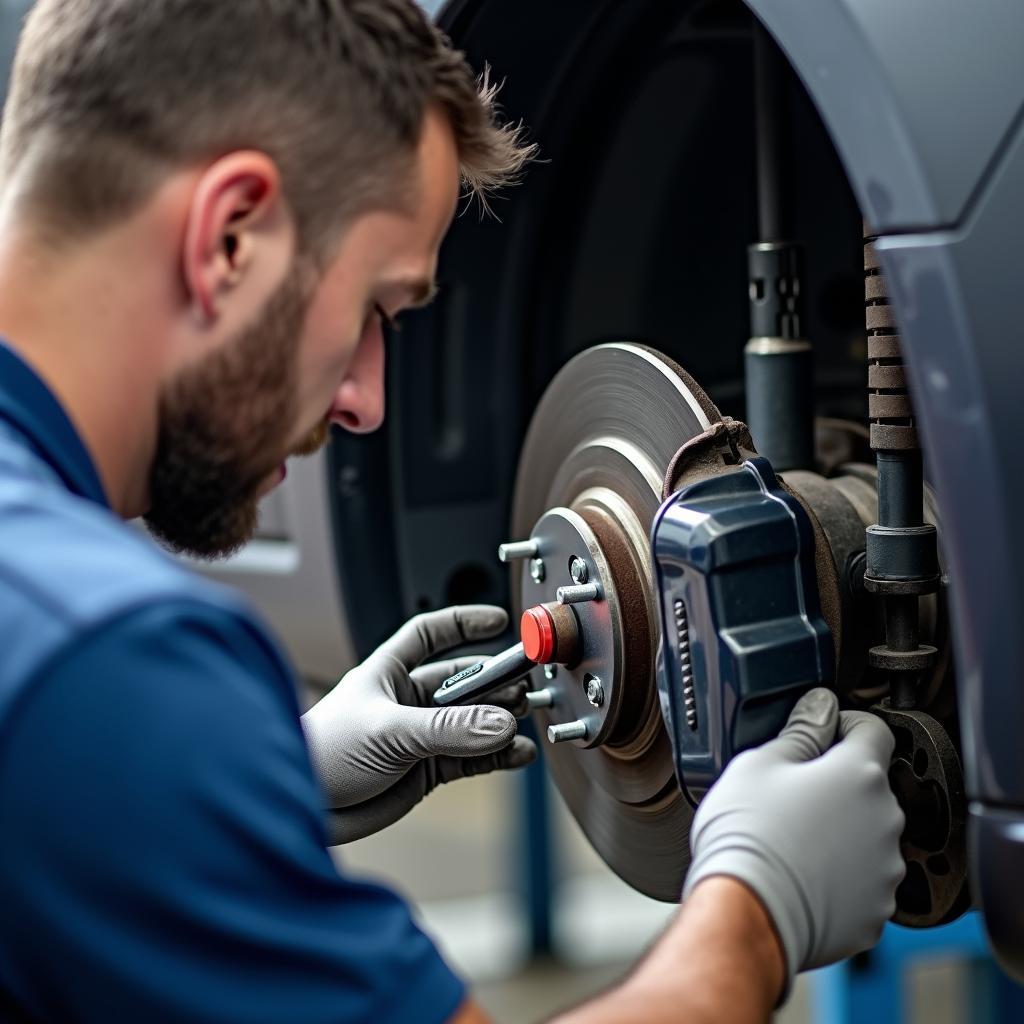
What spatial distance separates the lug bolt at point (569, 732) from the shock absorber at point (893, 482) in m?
0.24

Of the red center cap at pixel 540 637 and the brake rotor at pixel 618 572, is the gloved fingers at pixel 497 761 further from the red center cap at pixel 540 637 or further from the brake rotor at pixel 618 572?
the red center cap at pixel 540 637

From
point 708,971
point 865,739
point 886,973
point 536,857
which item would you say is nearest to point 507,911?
point 536,857

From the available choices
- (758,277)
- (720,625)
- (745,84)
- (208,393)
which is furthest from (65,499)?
(745,84)

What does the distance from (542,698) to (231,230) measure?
0.50 m

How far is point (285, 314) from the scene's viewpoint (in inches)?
29.0

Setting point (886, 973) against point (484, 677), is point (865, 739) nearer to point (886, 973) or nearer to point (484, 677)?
point (484, 677)

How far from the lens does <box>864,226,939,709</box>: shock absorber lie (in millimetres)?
841

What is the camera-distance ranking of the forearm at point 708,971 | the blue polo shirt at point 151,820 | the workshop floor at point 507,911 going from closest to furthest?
1. the blue polo shirt at point 151,820
2. the forearm at point 708,971
3. the workshop floor at point 507,911

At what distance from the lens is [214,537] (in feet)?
2.72

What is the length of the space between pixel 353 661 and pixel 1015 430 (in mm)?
828

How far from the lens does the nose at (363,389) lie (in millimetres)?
847

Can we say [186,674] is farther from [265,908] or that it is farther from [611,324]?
[611,324]

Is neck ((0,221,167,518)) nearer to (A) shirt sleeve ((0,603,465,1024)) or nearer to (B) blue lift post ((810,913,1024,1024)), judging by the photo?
(A) shirt sleeve ((0,603,465,1024))

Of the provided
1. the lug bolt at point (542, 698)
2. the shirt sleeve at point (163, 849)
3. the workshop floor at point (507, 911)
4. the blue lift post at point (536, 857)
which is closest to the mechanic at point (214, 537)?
the shirt sleeve at point (163, 849)
